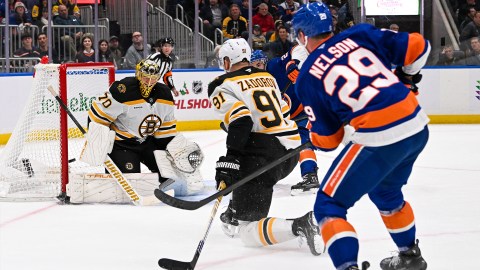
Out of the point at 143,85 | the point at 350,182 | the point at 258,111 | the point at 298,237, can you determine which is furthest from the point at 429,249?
the point at 143,85

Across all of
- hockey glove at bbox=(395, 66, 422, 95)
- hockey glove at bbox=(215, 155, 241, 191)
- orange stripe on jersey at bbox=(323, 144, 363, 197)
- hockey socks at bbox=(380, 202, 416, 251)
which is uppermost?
hockey glove at bbox=(395, 66, 422, 95)

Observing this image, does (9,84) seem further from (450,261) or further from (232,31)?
(450,261)

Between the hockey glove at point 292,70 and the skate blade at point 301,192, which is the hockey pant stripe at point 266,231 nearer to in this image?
the skate blade at point 301,192

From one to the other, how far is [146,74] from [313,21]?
240 centimetres

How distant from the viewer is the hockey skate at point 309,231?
12.8 feet

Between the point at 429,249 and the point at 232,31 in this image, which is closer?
the point at 429,249

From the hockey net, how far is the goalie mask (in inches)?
18.2

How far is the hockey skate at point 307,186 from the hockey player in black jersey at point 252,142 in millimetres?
1524

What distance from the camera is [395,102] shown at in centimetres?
305

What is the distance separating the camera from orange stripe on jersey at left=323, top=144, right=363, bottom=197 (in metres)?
3.08

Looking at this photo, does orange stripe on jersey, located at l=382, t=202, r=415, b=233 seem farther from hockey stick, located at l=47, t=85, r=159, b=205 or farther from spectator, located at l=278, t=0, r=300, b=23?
spectator, located at l=278, t=0, r=300, b=23

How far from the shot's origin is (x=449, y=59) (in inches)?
424

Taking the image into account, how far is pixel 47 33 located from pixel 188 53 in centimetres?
168

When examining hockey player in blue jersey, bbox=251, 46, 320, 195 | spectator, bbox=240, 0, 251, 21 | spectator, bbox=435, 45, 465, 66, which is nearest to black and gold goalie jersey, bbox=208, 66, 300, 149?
hockey player in blue jersey, bbox=251, 46, 320, 195
